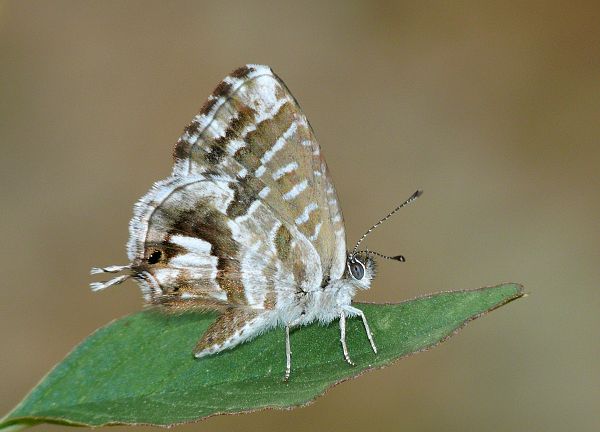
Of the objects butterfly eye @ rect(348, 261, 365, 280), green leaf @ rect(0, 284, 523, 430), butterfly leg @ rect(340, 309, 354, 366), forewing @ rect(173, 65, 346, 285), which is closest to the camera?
green leaf @ rect(0, 284, 523, 430)

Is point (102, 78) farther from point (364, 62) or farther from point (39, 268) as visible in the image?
point (364, 62)

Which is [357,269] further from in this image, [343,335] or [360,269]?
[343,335]

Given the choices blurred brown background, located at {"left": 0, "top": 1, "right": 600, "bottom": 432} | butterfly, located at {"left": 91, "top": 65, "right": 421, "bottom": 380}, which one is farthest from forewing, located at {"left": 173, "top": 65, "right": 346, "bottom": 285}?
blurred brown background, located at {"left": 0, "top": 1, "right": 600, "bottom": 432}

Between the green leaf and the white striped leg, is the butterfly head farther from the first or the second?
the white striped leg

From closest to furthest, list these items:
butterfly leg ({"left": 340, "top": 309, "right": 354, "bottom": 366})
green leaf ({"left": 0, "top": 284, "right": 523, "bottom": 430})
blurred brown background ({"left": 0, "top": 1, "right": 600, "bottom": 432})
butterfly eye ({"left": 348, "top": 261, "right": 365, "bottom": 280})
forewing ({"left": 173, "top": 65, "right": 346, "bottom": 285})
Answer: green leaf ({"left": 0, "top": 284, "right": 523, "bottom": 430})
butterfly leg ({"left": 340, "top": 309, "right": 354, "bottom": 366})
forewing ({"left": 173, "top": 65, "right": 346, "bottom": 285})
butterfly eye ({"left": 348, "top": 261, "right": 365, "bottom": 280})
blurred brown background ({"left": 0, "top": 1, "right": 600, "bottom": 432})

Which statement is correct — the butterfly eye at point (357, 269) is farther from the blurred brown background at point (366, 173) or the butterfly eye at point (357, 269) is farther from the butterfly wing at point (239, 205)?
the blurred brown background at point (366, 173)

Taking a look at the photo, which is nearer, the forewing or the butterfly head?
the forewing
